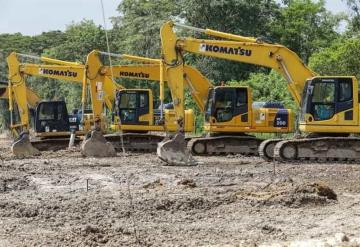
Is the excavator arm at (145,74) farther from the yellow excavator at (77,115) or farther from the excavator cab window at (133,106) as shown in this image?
the excavator cab window at (133,106)

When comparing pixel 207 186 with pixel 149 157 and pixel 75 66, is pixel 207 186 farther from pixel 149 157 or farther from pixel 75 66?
pixel 75 66

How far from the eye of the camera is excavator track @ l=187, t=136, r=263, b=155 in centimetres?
2325

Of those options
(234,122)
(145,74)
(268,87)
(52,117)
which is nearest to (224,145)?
(234,122)

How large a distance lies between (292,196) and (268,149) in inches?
396

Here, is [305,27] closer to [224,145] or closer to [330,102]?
[224,145]

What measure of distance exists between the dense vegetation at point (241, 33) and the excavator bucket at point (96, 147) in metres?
14.2

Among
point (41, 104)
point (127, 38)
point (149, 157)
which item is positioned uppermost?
point (127, 38)

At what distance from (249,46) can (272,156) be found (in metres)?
3.52

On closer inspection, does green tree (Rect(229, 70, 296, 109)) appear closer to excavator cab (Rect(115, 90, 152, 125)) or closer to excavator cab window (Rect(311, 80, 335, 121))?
excavator cab (Rect(115, 90, 152, 125))

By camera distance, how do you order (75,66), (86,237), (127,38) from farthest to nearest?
(127,38) → (75,66) → (86,237)

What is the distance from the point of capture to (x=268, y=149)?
21.2m

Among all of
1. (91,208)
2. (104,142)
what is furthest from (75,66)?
(91,208)

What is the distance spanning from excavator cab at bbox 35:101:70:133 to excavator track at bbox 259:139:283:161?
34.3 ft

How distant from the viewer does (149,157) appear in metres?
23.0
